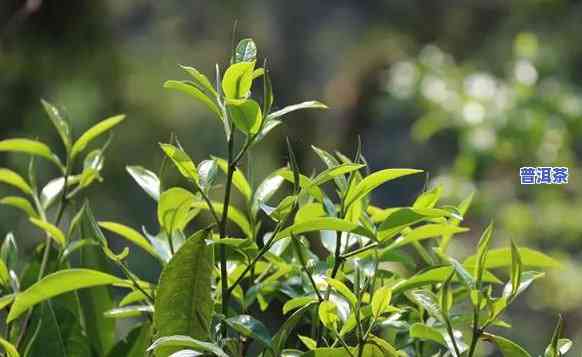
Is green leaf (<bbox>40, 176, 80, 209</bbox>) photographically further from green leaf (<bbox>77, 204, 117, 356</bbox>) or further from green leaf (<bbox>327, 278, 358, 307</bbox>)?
green leaf (<bbox>327, 278, 358, 307</bbox>)

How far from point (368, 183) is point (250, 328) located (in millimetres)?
75

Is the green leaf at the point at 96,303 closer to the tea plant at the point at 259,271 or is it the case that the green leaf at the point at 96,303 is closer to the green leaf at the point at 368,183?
the tea plant at the point at 259,271

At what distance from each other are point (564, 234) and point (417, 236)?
189cm

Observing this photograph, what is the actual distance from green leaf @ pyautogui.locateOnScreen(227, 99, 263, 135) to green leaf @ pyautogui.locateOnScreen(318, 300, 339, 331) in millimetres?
74

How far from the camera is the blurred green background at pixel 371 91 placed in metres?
2.11

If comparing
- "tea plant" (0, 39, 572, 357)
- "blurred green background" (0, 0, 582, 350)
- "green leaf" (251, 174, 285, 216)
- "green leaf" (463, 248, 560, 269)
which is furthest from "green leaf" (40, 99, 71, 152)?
"blurred green background" (0, 0, 582, 350)

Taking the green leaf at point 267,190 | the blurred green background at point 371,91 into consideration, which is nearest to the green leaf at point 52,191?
the green leaf at point 267,190

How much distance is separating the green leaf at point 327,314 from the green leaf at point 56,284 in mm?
92

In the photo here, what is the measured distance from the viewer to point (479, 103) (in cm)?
210

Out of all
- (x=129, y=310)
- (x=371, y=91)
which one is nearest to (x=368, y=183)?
(x=129, y=310)

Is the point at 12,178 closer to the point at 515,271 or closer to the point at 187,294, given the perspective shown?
the point at 187,294

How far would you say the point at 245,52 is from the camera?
0.41 metres

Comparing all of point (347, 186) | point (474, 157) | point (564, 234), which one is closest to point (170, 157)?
point (347, 186)

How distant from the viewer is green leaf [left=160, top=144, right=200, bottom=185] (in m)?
0.39
